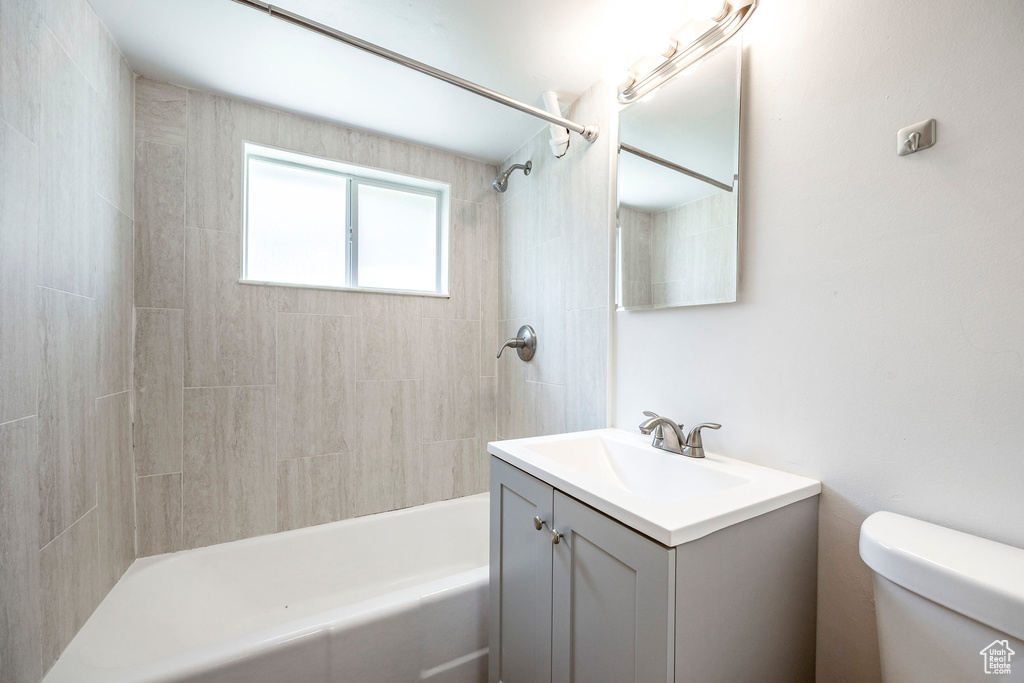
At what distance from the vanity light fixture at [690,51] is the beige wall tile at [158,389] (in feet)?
6.33

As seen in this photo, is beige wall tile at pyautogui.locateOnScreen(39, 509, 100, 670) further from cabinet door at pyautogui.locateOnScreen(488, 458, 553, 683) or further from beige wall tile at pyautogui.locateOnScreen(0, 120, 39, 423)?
cabinet door at pyautogui.locateOnScreen(488, 458, 553, 683)

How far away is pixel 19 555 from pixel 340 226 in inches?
62.5

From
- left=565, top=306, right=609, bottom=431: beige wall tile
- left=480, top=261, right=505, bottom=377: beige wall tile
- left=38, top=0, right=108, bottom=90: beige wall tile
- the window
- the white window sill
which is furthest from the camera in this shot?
left=480, top=261, right=505, bottom=377: beige wall tile

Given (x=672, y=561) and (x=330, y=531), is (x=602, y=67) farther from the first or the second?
(x=330, y=531)

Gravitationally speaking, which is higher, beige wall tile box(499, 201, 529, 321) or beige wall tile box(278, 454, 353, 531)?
beige wall tile box(499, 201, 529, 321)

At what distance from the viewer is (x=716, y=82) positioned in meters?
1.10

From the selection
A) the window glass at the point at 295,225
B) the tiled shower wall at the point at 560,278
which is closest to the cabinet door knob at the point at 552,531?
the tiled shower wall at the point at 560,278

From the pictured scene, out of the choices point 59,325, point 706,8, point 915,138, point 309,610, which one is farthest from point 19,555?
point 706,8

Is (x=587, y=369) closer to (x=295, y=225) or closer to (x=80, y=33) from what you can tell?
(x=295, y=225)

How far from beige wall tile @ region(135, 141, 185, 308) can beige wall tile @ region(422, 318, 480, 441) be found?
41.4 inches

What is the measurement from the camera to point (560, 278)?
1767 mm

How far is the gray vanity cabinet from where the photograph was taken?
671mm

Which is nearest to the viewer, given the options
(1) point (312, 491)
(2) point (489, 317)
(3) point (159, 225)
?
(3) point (159, 225)

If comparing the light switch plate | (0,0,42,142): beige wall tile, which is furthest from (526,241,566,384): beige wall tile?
(0,0,42,142): beige wall tile
